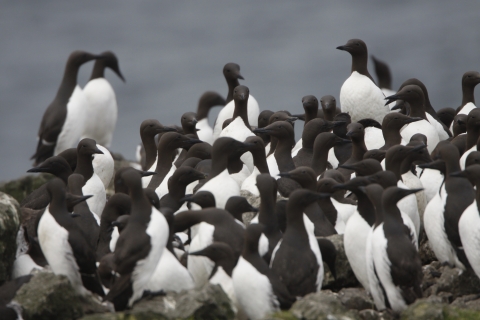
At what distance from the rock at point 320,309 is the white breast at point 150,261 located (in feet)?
4.49

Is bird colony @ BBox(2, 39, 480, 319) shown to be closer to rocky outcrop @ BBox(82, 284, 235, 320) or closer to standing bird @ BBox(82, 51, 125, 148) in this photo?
rocky outcrop @ BBox(82, 284, 235, 320)

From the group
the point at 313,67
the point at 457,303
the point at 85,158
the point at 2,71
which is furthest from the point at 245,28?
the point at 457,303

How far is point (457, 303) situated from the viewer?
25.6 feet

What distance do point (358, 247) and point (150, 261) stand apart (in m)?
1.97

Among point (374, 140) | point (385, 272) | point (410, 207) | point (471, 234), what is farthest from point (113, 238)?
point (374, 140)

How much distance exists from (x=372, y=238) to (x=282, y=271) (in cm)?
85

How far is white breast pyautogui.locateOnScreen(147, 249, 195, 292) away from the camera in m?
7.83

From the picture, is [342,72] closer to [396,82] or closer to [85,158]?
[396,82]

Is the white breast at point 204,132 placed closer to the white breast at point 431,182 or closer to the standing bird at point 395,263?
the white breast at point 431,182

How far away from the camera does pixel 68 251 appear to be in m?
7.89

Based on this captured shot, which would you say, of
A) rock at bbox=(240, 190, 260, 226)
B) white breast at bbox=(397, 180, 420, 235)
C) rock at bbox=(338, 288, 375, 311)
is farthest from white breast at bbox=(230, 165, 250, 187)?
rock at bbox=(338, 288, 375, 311)

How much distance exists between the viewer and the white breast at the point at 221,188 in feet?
31.1

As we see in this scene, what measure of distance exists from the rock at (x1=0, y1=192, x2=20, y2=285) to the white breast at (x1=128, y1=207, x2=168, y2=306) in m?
1.32

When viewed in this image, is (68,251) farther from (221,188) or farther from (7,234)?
(221,188)
